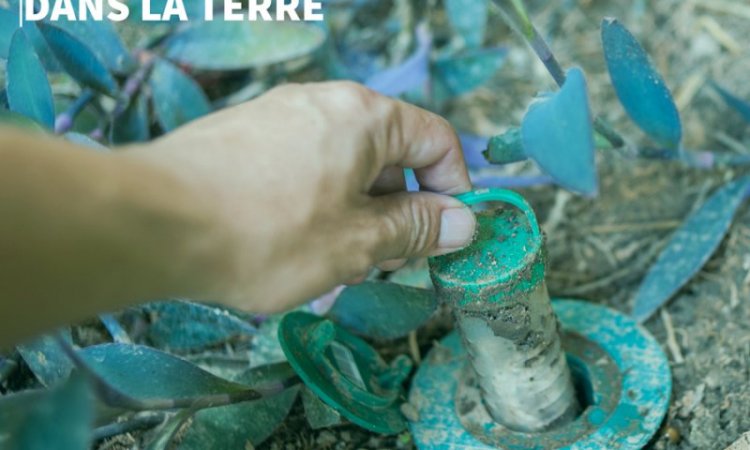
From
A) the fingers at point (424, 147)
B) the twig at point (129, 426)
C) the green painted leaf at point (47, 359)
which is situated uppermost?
the fingers at point (424, 147)

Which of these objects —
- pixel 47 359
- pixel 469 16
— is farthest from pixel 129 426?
pixel 469 16

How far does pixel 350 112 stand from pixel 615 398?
1.93 ft

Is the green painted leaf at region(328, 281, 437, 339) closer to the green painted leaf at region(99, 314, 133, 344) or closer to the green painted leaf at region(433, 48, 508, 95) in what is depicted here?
the green painted leaf at region(99, 314, 133, 344)

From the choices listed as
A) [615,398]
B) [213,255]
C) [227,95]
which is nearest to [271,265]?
[213,255]

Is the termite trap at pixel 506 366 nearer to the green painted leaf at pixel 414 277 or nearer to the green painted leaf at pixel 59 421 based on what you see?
the green painted leaf at pixel 414 277

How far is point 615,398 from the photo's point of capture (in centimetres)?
125

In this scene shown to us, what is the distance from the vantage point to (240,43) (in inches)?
65.7

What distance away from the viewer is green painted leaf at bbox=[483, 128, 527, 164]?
1175 mm

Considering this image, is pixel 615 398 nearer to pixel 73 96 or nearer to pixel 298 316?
pixel 298 316

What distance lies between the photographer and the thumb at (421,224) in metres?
0.94

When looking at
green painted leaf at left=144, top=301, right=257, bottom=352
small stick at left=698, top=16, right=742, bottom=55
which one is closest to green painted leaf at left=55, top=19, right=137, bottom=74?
green painted leaf at left=144, top=301, right=257, bottom=352

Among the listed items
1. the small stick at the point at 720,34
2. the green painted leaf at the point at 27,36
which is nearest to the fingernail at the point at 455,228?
the green painted leaf at the point at 27,36

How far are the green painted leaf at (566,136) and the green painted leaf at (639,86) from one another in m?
0.22

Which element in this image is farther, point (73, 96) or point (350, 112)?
point (73, 96)
